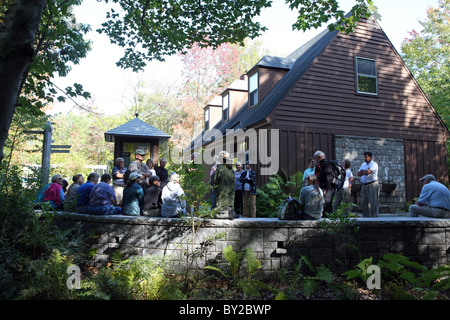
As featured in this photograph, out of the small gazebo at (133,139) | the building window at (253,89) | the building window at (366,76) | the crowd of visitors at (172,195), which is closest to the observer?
the crowd of visitors at (172,195)

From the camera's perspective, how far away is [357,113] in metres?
12.8

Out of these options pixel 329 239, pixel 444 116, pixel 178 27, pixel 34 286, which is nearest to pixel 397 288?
pixel 329 239

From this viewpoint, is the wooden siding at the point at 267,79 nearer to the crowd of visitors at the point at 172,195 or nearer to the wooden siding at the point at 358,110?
the wooden siding at the point at 358,110

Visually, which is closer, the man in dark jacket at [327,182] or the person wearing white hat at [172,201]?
the person wearing white hat at [172,201]

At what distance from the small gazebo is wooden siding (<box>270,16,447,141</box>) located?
428 cm

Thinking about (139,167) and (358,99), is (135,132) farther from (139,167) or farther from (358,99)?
(358,99)

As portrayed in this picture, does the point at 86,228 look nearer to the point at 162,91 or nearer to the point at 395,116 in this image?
the point at 395,116

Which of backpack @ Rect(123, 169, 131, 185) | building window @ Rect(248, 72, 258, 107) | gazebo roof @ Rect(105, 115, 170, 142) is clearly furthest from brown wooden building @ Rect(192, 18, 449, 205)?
Result: backpack @ Rect(123, 169, 131, 185)

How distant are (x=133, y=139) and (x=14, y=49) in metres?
7.08

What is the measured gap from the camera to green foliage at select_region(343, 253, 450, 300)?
4.58 meters

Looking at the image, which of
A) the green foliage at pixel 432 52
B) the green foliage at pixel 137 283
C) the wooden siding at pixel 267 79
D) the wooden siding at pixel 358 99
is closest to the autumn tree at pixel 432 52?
the green foliage at pixel 432 52

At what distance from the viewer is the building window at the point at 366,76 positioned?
13219mm

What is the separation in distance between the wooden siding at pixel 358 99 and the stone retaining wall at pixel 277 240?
6496 mm

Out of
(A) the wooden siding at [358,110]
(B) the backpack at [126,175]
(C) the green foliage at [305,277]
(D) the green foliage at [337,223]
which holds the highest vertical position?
(A) the wooden siding at [358,110]
